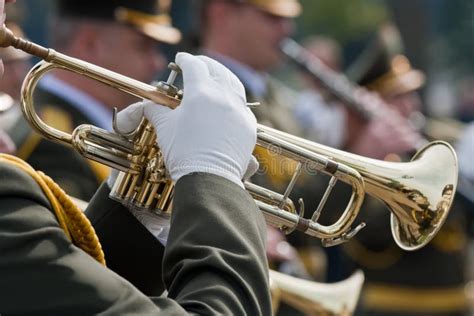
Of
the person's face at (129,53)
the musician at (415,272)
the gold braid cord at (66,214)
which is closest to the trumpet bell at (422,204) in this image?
the gold braid cord at (66,214)

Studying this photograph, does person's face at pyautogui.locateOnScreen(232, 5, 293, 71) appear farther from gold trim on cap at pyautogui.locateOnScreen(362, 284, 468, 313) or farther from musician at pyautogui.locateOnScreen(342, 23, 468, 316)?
gold trim on cap at pyautogui.locateOnScreen(362, 284, 468, 313)

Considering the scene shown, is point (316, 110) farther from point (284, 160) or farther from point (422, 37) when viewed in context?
point (284, 160)

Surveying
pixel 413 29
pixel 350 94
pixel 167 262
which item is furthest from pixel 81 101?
pixel 413 29

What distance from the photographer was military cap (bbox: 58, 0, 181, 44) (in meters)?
5.05

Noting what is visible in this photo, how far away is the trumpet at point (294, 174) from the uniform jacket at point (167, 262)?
0.30 metres

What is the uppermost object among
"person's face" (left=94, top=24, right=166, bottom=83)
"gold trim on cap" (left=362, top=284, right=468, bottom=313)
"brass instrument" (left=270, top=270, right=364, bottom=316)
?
"person's face" (left=94, top=24, right=166, bottom=83)

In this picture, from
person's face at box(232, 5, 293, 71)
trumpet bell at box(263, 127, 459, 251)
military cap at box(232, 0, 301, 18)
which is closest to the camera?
trumpet bell at box(263, 127, 459, 251)

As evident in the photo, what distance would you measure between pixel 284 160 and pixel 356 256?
4092 millimetres

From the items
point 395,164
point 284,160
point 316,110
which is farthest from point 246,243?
point 316,110

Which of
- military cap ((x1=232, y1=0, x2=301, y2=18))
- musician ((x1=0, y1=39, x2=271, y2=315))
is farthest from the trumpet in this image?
military cap ((x1=232, y1=0, x2=301, y2=18))

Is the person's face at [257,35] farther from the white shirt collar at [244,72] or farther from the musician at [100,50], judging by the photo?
the musician at [100,50]

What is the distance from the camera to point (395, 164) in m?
3.09

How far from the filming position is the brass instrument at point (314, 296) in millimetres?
4156

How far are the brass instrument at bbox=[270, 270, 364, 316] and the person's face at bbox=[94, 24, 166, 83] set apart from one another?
1150 mm
